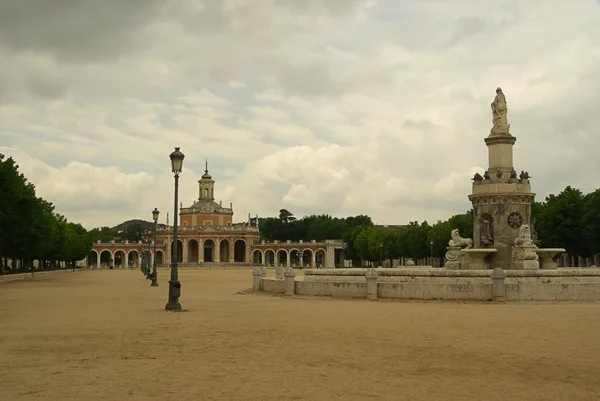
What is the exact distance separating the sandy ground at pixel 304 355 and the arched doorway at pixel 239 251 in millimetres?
146700

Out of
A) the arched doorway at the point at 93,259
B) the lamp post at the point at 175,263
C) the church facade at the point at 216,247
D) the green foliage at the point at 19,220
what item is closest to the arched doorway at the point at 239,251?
the church facade at the point at 216,247

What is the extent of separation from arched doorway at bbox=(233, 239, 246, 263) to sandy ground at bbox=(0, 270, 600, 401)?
14670cm

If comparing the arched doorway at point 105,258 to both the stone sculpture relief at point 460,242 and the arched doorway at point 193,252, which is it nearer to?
the arched doorway at point 193,252

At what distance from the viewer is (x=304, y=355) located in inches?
521

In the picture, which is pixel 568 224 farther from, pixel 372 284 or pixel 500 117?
pixel 372 284

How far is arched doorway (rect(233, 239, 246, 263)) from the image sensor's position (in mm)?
169100

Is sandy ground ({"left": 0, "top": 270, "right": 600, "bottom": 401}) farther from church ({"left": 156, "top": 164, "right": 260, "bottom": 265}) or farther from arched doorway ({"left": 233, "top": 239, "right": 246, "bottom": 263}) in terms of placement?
arched doorway ({"left": 233, "top": 239, "right": 246, "bottom": 263})

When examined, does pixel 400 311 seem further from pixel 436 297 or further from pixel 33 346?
pixel 33 346

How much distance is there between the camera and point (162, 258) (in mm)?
175125

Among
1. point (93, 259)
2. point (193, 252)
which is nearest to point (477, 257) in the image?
point (193, 252)

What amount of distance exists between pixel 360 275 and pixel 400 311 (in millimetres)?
8800

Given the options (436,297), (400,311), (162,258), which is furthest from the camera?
(162,258)

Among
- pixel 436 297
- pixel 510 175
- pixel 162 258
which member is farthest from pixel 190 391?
pixel 162 258

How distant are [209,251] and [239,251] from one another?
24.6ft
